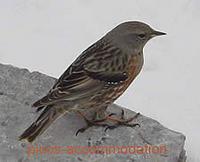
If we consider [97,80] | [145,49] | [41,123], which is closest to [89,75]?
[97,80]

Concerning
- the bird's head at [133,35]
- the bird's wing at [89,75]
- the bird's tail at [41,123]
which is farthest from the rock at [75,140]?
the bird's head at [133,35]

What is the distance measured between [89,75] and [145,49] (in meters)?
2.49

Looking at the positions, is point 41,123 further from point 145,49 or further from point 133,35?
point 145,49

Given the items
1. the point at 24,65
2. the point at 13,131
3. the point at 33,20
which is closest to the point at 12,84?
the point at 13,131

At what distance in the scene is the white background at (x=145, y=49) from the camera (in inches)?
253

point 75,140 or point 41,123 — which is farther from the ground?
point 41,123

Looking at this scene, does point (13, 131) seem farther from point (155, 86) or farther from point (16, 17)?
point (16, 17)

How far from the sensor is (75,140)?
15.4 feet

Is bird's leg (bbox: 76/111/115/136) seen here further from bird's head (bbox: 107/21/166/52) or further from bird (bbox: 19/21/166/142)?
bird's head (bbox: 107/21/166/52)

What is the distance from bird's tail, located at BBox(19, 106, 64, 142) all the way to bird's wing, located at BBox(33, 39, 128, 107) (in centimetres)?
7

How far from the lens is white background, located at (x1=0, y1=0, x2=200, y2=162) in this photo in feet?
21.1

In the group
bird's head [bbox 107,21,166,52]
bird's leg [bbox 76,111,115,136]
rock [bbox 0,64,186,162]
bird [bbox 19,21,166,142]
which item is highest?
bird's head [bbox 107,21,166,52]

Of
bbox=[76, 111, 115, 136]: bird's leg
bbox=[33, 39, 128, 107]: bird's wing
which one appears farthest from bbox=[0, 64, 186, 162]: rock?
bbox=[33, 39, 128, 107]: bird's wing

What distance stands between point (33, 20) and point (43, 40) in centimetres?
39
